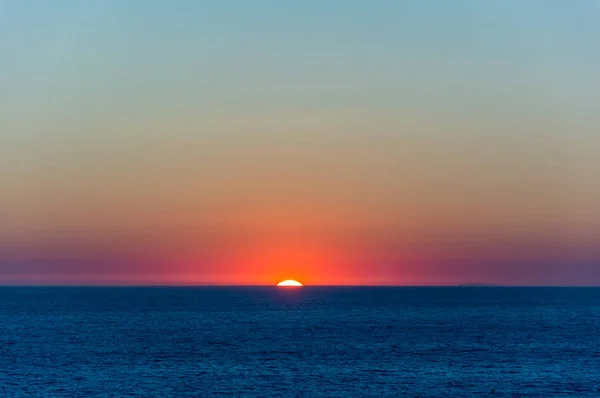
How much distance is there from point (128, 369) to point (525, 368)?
A: 45.2 metres

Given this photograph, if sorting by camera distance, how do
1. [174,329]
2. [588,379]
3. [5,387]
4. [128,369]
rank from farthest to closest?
1. [174,329]
2. [128,369]
3. [588,379]
4. [5,387]

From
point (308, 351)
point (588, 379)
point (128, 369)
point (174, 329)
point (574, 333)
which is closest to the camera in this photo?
point (588, 379)

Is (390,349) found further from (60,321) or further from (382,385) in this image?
(60,321)

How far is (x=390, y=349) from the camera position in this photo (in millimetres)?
122312

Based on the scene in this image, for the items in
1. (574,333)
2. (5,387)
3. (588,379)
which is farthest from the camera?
(574,333)

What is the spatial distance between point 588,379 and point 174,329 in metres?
90.9

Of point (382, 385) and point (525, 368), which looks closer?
point (382, 385)

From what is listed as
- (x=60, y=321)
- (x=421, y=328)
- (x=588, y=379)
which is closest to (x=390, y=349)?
(x=588, y=379)

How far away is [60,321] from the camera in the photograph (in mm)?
190125

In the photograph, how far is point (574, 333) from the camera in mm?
155625

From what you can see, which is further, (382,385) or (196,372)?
(196,372)

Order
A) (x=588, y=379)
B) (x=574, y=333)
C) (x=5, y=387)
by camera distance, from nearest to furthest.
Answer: (x=5, y=387) → (x=588, y=379) → (x=574, y=333)

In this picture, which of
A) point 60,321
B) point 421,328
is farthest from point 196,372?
point 60,321

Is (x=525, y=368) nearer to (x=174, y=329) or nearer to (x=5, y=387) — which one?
(x=5, y=387)
